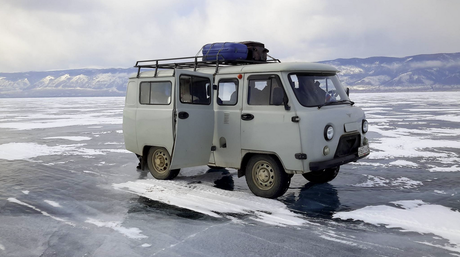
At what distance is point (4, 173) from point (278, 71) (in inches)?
286

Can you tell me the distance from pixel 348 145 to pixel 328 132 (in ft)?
2.71

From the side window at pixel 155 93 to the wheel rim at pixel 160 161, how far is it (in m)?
1.10

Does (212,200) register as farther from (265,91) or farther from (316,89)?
(316,89)

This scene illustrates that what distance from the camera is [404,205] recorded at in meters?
6.61

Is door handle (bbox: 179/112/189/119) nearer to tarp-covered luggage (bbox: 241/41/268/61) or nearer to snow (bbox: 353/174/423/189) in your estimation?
tarp-covered luggage (bbox: 241/41/268/61)

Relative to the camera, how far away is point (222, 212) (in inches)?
251

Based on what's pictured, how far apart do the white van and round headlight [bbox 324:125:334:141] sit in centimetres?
2

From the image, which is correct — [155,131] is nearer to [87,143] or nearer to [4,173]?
[4,173]

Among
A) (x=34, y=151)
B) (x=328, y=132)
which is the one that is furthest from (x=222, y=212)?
(x=34, y=151)

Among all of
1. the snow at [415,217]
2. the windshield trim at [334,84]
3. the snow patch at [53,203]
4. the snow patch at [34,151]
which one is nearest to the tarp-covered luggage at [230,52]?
the windshield trim at [334,84]

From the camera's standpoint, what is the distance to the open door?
7367 mm

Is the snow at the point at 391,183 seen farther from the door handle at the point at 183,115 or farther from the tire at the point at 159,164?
the tire at the point at 159,164

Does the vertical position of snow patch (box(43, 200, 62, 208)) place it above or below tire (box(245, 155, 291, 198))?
below

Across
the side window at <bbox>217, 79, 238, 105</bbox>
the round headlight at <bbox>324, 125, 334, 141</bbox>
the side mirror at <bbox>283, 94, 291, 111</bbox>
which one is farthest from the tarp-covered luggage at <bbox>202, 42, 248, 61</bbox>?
the round headlight at <bbox>324, 125, 334, 141</bbox>
